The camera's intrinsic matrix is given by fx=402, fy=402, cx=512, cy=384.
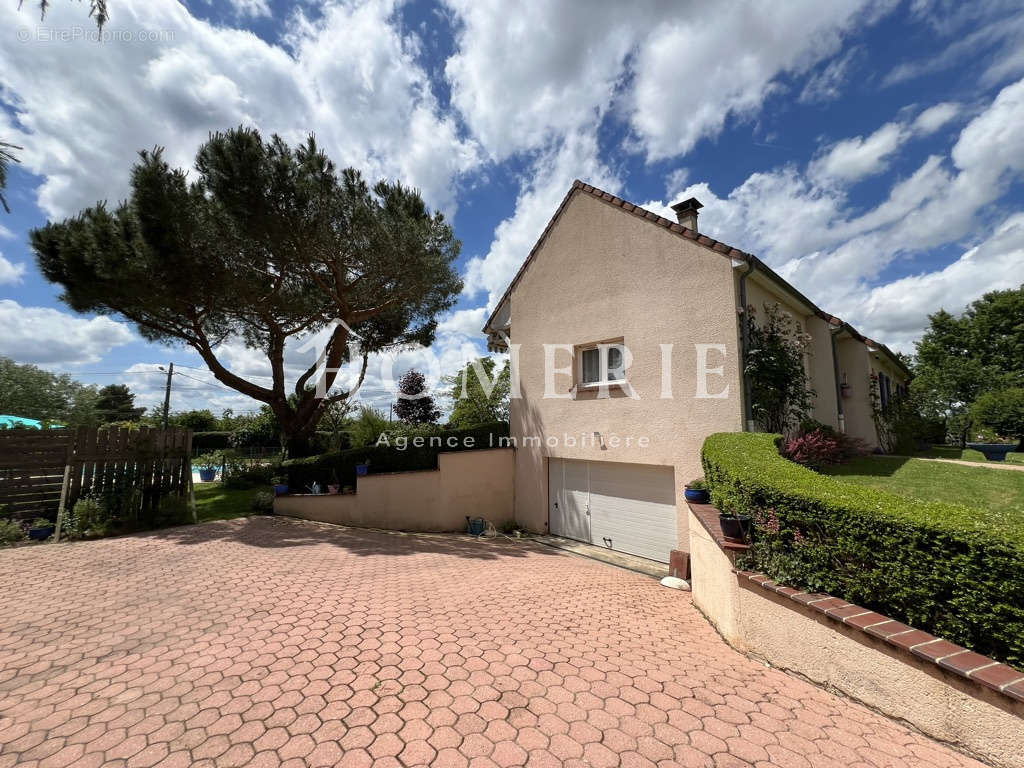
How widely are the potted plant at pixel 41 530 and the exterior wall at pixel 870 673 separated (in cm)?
1346

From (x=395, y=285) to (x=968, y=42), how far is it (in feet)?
47.9

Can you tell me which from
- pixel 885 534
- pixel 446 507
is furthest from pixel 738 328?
pixel 446 507

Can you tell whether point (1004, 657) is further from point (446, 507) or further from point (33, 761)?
point (446, 507)

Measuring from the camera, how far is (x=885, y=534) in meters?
3.34

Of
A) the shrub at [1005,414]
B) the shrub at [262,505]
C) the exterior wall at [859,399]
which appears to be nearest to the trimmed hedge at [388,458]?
the shrub at [262,505]

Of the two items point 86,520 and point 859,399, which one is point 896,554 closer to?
point 859,399

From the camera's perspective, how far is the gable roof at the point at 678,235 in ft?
28.1

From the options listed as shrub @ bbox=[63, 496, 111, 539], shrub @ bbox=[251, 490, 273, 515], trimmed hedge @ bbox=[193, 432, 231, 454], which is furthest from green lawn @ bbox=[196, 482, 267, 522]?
trimmed hedge @ bbox=[193, 432, 231, 454]

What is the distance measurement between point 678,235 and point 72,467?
15154 millimetres

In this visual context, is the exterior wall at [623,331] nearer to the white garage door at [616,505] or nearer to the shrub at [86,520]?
the white garage door at [616,505]

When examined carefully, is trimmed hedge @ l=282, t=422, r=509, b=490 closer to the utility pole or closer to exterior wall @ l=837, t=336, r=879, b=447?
exterior wall @ l=837, t=336, r=879, b=447

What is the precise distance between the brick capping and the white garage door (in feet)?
17.7

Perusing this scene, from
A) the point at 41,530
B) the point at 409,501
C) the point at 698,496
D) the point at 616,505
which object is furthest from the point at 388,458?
the point at 698,496

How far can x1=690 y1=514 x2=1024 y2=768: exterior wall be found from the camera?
270 cm
